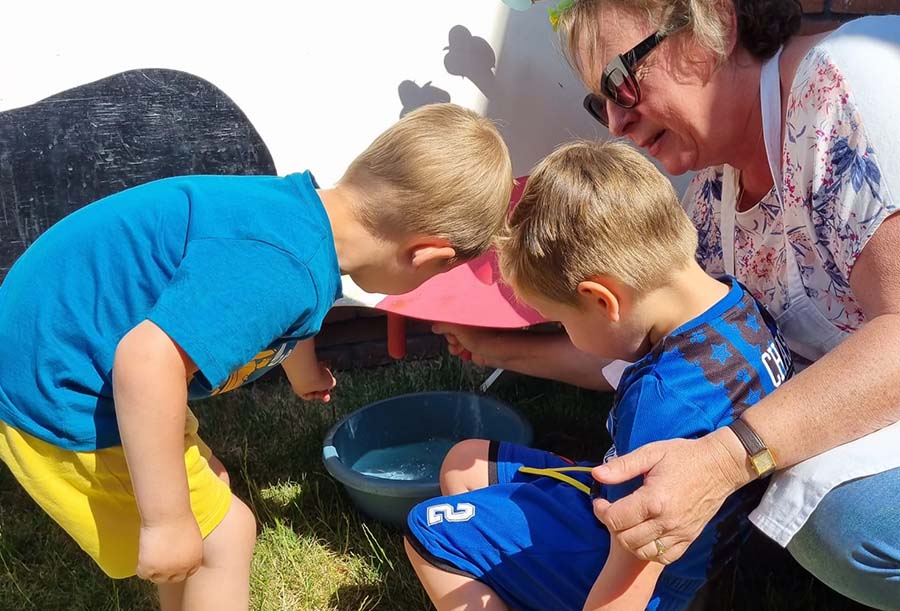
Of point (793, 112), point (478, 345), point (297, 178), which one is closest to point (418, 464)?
point (478, 345)

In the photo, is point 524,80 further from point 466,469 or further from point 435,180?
point 466,469

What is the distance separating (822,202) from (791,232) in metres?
0.16

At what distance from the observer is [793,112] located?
162cm

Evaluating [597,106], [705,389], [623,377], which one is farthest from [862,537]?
[597,106]

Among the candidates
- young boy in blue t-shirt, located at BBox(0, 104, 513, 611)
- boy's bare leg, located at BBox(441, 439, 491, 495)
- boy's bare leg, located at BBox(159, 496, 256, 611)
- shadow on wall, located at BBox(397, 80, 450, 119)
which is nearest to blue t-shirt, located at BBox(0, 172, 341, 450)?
young boy in blue t-shirt, located at BBox(0, 104, 513, 611)

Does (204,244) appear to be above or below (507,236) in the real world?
above

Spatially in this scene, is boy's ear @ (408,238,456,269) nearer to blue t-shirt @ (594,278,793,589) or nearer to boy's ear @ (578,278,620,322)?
boy's ear @ (578,278,620,322)

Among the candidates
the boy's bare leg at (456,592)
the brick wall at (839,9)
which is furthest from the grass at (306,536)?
the brick wall at (839,9)

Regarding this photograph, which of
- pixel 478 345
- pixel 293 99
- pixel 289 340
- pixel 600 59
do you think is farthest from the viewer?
pixel 293 99

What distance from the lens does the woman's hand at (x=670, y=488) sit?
132cm

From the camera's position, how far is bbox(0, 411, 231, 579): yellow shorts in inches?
61.5

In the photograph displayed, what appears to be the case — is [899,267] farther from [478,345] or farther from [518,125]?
[518,125]

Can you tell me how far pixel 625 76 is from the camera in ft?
5.85

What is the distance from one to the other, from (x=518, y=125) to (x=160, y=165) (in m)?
1.02
